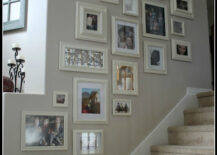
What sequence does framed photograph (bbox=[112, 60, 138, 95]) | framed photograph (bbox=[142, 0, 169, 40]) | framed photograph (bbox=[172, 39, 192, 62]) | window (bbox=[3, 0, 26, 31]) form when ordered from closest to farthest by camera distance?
framed photograph (bbox=[112, 60, 138, 95])
window (bbox=[3, 0, 26, 31])
framed photograph (bbox=[142, 0, 169, 40])
framed photograph (bbox=[172, 39, 192, 62])

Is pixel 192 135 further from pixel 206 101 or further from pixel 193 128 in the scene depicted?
pixel 206 101

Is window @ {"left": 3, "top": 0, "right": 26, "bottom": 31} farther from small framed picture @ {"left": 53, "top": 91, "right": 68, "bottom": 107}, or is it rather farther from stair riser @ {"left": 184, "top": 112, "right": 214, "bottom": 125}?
stair riser @ {"left": 184, "top": 112, "right": 214, "bottom": 125}

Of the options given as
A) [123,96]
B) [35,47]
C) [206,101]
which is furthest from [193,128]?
[35,47]

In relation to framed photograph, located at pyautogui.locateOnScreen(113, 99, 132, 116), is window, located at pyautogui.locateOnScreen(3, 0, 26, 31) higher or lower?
higher

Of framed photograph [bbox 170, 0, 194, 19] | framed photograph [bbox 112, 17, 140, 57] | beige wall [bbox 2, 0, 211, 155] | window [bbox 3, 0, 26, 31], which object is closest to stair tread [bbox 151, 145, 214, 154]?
beige wall [bbox 2, 0, 211, 155]

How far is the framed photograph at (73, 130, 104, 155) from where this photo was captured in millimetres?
2877

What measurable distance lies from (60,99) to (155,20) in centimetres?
152

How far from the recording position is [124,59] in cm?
331

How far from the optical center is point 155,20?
3.61 m

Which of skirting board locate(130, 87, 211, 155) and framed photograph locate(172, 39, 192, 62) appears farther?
framed photograph locate(172, 39, 192, 62)

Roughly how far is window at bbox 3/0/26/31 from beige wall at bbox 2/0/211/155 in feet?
1.85

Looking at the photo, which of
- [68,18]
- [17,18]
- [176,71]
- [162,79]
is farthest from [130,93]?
[17,18]

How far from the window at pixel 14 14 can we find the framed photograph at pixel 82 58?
720mm

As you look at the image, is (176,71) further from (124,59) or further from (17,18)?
(17,18)
